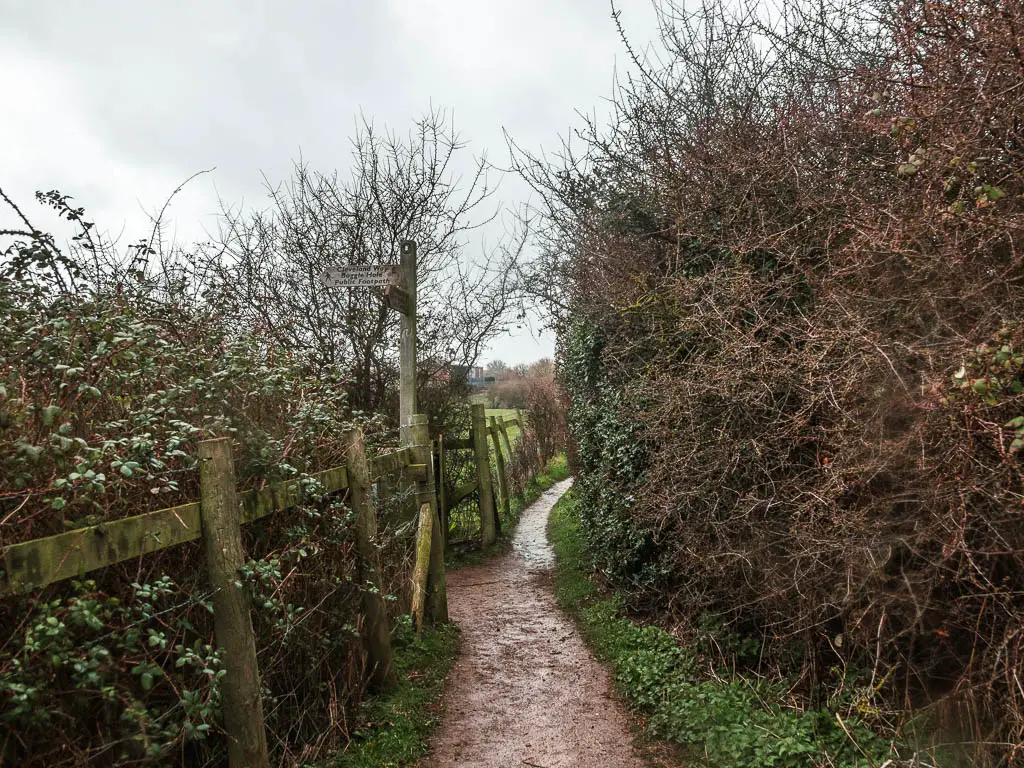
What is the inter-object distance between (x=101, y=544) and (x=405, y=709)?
308 cm

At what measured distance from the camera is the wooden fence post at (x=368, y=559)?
4.90 m

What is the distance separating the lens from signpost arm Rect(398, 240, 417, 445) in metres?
7.98

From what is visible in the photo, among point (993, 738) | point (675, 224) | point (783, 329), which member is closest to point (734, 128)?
point (675, 224)

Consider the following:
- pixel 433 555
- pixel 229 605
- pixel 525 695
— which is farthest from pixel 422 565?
pixel 229 605

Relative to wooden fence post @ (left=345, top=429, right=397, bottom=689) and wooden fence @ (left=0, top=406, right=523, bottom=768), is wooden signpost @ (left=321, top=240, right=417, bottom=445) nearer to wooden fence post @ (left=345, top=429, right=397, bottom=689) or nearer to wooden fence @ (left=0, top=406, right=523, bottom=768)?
wooden fence @ (left=0, top=406, right=523, bottom=768)

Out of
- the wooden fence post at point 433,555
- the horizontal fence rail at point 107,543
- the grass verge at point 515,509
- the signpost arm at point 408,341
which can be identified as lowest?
the grass verge at point 515,509

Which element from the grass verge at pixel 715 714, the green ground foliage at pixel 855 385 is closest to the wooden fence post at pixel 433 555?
the grass verge at pixel 715 714

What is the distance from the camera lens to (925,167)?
12.5 ft

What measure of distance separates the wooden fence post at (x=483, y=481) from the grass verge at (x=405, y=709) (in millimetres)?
4721

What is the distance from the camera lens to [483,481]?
459 inches

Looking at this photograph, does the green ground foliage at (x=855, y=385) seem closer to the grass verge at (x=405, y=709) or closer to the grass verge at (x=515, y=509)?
the grass verge at (x=405, y=709)

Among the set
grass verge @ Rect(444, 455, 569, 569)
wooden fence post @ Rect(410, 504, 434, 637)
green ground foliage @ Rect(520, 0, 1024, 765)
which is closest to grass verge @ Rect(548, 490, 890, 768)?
green ground foliage @ Rect(520, 0, 1024, 765)

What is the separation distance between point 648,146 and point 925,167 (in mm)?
4545

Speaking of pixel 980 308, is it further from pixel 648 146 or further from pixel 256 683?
pixel 648 146
